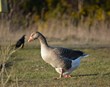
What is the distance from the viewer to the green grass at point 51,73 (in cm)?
1188

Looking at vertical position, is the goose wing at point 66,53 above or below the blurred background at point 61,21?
above

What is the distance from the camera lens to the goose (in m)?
12.4

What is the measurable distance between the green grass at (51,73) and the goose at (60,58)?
24 cm

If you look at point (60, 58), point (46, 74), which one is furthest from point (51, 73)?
point (60, 58)

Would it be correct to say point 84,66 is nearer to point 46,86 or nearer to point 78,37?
point 46,86

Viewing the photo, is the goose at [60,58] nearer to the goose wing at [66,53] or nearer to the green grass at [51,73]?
the goose wing at [66,53]

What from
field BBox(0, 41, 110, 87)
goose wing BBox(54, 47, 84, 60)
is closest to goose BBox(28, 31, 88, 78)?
goose wing BBox(54, 47, 84, 60)

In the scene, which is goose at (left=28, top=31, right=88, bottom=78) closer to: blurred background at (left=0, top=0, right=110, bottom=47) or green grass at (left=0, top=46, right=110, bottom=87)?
green grass at (left=0, top=46, right=110, bottom=87)

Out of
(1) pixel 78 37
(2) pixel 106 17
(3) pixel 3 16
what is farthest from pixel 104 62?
(2) pixel 106 17

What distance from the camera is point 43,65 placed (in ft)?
49.2

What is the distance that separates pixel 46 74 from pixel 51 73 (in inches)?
11.1

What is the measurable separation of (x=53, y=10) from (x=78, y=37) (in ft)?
26.9

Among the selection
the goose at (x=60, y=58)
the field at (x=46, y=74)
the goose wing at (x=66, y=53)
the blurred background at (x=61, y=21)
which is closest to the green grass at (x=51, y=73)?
the field at (x=46, y=74)

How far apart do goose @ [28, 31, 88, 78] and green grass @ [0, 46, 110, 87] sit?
24 cm
